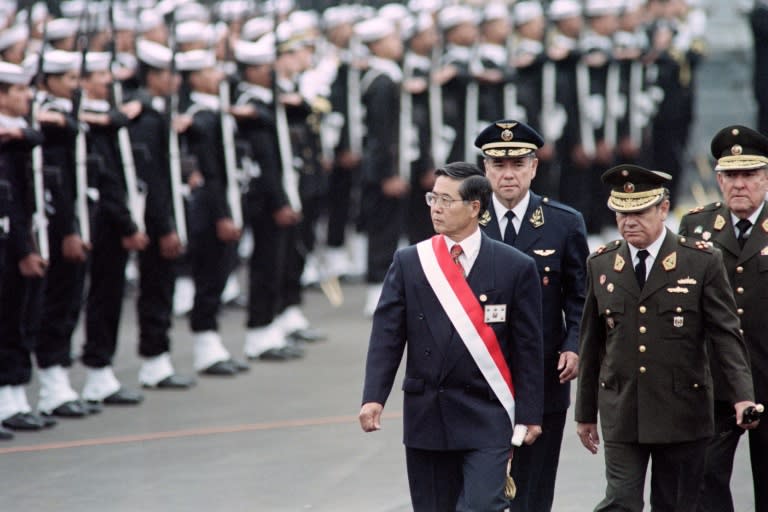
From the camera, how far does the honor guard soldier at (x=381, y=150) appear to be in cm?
1424

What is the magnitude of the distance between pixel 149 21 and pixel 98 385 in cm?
284

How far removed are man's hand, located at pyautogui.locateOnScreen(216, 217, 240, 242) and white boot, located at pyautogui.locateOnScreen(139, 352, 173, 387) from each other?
0.92 m

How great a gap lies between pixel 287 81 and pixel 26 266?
3607 mm

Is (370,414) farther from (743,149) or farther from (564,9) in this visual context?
(564,9)

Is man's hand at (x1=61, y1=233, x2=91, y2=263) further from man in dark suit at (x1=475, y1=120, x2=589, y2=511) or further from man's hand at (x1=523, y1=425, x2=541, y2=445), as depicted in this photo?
man's hand at (x1=523, y1=425, x2=541, y2=445)

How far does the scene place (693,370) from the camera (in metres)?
6.38

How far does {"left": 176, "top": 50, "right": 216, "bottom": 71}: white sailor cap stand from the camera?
37.3 ft

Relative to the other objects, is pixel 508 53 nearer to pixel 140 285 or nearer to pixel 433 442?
pixel 140 285

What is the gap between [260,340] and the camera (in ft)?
39.7

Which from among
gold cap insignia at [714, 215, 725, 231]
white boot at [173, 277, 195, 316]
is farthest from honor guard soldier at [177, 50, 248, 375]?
gold cap insignia at [714, 215, 725, 231]

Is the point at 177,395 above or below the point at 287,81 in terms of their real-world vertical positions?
below

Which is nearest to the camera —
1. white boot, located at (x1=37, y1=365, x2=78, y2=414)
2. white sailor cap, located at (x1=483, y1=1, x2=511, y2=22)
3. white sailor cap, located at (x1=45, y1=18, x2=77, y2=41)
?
white boot, located at (x1=37, y1=365, x2=78, y2=414)

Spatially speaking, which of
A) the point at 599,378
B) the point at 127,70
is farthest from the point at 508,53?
the point at 599,378

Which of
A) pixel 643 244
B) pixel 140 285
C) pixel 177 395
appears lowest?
pixel 177 395
